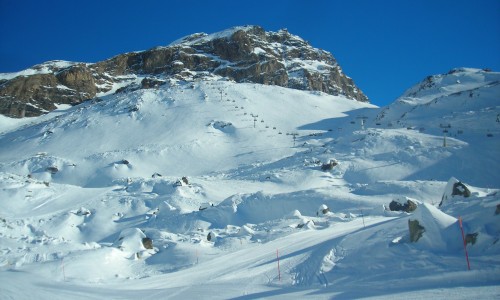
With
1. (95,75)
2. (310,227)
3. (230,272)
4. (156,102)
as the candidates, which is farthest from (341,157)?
(95,75)

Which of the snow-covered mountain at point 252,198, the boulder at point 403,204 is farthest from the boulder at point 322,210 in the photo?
the boulder at point 403,204

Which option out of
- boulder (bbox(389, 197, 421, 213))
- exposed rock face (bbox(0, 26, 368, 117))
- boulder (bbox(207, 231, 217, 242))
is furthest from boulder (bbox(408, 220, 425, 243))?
exposed rock face (bbox(0, 26, 368, 117))

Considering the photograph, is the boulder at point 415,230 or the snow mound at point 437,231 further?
the boulder at point 415,230

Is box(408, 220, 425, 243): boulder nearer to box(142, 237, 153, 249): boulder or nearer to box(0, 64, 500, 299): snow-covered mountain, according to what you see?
box(0, 64, 500, 299): snow-covered mountain

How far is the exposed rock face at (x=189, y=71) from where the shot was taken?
4013 inches

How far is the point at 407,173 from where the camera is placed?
95.1 feet

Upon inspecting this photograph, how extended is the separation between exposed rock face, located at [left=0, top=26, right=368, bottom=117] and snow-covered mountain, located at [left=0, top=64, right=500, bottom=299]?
122 feet

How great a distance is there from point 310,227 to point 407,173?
1372 centimetres

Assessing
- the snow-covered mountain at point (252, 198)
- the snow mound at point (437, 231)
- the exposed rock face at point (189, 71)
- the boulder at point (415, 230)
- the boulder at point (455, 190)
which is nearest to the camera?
the snow mound at point (437, 231)

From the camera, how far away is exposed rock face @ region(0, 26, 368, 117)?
101938 millimetres

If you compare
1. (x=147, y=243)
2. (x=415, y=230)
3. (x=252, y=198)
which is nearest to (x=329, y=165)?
(x=252, y=198)

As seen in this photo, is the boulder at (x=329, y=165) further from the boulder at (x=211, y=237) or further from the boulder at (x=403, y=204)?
the boulder at (x=211, y=237)

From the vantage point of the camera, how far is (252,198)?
83.0ft

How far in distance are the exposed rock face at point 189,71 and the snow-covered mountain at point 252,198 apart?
37147mm
